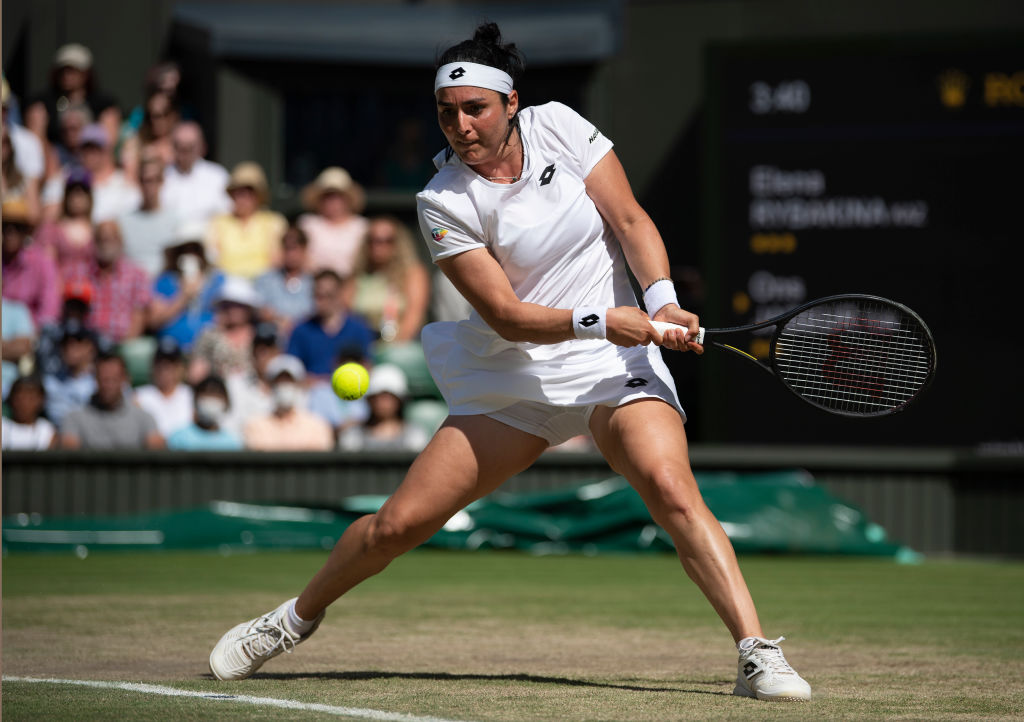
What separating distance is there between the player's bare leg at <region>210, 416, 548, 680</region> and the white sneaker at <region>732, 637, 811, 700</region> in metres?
0.94

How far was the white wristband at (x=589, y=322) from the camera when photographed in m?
4.35

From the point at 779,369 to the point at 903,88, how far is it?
6.54 meters

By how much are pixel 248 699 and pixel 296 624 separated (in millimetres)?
478

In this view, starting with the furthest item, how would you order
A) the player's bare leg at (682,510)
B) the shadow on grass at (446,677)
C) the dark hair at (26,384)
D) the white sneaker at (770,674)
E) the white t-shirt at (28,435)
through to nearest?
the white t-shirt at (28,435) < the dark hair at (26,384) < the shadow on grass at (446,677) < the player's bare leg at (682,510) < the white sneaker at (770,674)

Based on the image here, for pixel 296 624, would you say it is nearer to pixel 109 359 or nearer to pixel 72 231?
pixel 109 359

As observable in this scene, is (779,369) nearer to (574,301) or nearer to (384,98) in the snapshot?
(574,301)

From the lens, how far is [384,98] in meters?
14.4

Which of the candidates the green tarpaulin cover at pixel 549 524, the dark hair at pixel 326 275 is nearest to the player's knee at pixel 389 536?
the green tarpaulin cover at pixel 549 524

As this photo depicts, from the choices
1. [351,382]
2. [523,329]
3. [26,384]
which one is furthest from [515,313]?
[26,384]

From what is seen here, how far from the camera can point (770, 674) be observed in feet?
13.8

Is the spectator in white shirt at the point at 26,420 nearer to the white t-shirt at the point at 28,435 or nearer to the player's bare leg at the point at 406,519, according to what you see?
the white t-shirt at the point at 28,435

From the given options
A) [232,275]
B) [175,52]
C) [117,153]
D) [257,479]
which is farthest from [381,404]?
[175,52]

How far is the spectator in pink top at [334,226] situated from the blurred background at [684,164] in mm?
46

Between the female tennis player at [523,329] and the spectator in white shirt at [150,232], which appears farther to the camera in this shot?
the spectator in white shirt at [150,232]
